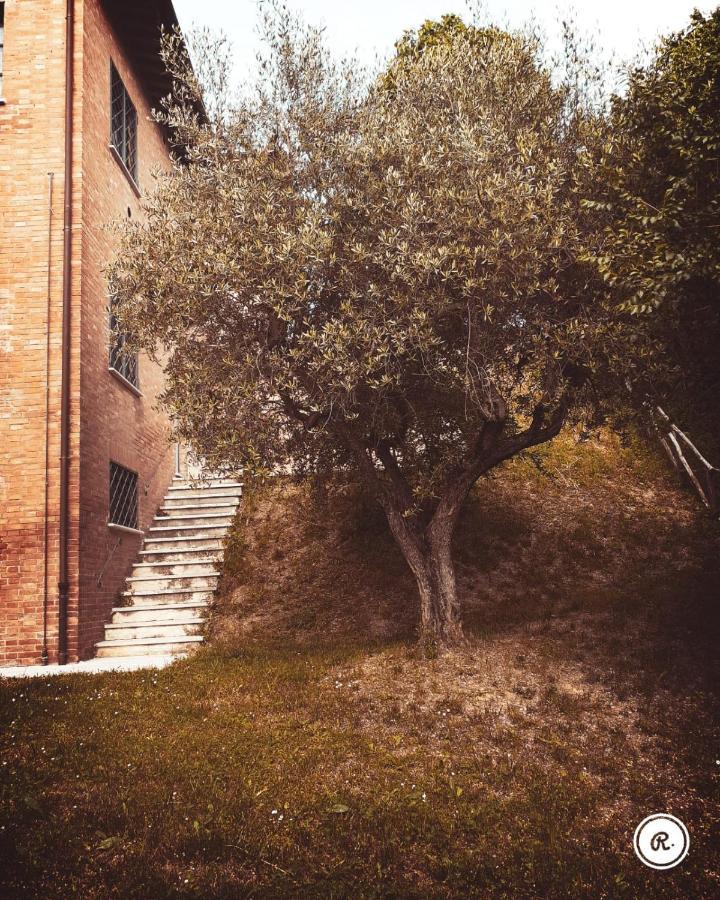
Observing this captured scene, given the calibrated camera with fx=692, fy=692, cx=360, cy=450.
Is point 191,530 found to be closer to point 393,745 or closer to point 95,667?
point 95,667

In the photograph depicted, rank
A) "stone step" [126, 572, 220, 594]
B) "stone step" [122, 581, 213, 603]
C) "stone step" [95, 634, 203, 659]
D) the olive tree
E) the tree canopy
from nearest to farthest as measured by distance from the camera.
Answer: the tree canopy → the olive tree → "stone step" [95, 634, 203, 659] → "stone step" [122, 581, 213, 603] → "stone step" [126, 572, 220, 594]

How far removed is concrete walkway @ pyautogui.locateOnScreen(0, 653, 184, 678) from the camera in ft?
28.9

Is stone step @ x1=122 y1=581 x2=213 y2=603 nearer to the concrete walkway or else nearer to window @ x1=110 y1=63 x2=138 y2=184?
the concrete walkway

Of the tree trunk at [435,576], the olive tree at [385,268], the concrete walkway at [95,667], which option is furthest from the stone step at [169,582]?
the tree trunk at [435,576]

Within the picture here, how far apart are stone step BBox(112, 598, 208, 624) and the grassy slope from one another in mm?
563

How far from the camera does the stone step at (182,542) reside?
521 inches

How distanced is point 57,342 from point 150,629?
4749mm

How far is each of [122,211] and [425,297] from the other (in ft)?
26.2

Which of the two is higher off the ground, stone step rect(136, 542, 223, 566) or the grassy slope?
stone step rect(136, 542, 223, 566)

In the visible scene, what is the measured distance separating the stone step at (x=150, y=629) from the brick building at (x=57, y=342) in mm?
243

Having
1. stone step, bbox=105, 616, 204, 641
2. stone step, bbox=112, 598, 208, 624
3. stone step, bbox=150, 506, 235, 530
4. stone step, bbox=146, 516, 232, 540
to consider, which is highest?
stone step, bbox=150, 506, 235, 530

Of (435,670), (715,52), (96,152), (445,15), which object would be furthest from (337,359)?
(445,15)

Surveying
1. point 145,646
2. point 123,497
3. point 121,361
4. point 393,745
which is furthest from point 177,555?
point 393,745

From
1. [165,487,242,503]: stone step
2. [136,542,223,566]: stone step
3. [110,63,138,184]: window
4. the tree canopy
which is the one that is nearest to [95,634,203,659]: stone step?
[136,542,223,566]: stone step
